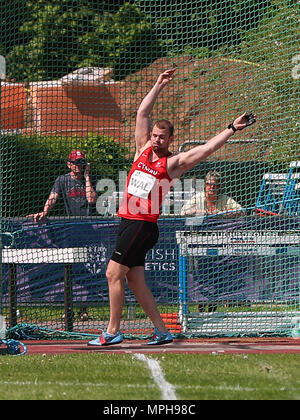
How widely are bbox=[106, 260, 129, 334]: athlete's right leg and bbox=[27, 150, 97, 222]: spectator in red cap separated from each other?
2.89 m

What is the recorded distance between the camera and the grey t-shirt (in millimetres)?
10695

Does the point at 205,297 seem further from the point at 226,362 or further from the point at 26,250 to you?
the point at 226,362

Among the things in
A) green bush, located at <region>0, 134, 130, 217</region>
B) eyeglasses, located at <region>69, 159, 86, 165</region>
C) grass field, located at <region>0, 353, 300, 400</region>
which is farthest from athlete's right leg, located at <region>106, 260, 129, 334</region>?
eyeglasses, located at <region>69, 159, 86, 165</region>

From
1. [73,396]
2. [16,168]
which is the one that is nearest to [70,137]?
[16,168]

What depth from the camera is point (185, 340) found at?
9.27 meters

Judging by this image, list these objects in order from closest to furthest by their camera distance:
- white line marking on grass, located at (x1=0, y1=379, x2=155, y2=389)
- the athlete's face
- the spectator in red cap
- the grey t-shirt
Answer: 1. white line marking on grass, located at (x1=0, y1=379, x2=155, y2=389)
2. the athlete's face
3. the spectator in red cap
4. the grey t-shirt

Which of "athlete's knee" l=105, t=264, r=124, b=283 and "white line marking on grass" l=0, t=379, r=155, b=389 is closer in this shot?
"white line marking on grass" l=0, t=379, r=155, b=389

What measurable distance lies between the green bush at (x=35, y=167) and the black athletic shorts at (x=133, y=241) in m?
2.46

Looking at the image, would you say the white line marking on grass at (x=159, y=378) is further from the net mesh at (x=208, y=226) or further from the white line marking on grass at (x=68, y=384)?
the net mesh at (x=208, y=226)

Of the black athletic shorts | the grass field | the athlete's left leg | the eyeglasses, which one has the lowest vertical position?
the grass field

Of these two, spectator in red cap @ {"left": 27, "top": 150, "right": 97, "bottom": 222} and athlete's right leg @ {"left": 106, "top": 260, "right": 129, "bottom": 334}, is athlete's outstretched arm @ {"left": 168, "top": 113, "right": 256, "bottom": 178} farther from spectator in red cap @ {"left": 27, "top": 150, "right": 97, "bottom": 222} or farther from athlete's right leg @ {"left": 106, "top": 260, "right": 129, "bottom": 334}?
spectator in red cap @ {"left": 27, "top": 150, "right": 97, "bottom": 222}

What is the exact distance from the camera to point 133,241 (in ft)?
25.1

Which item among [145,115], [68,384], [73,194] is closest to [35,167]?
[73,194]

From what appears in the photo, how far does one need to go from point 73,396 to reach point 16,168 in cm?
556
